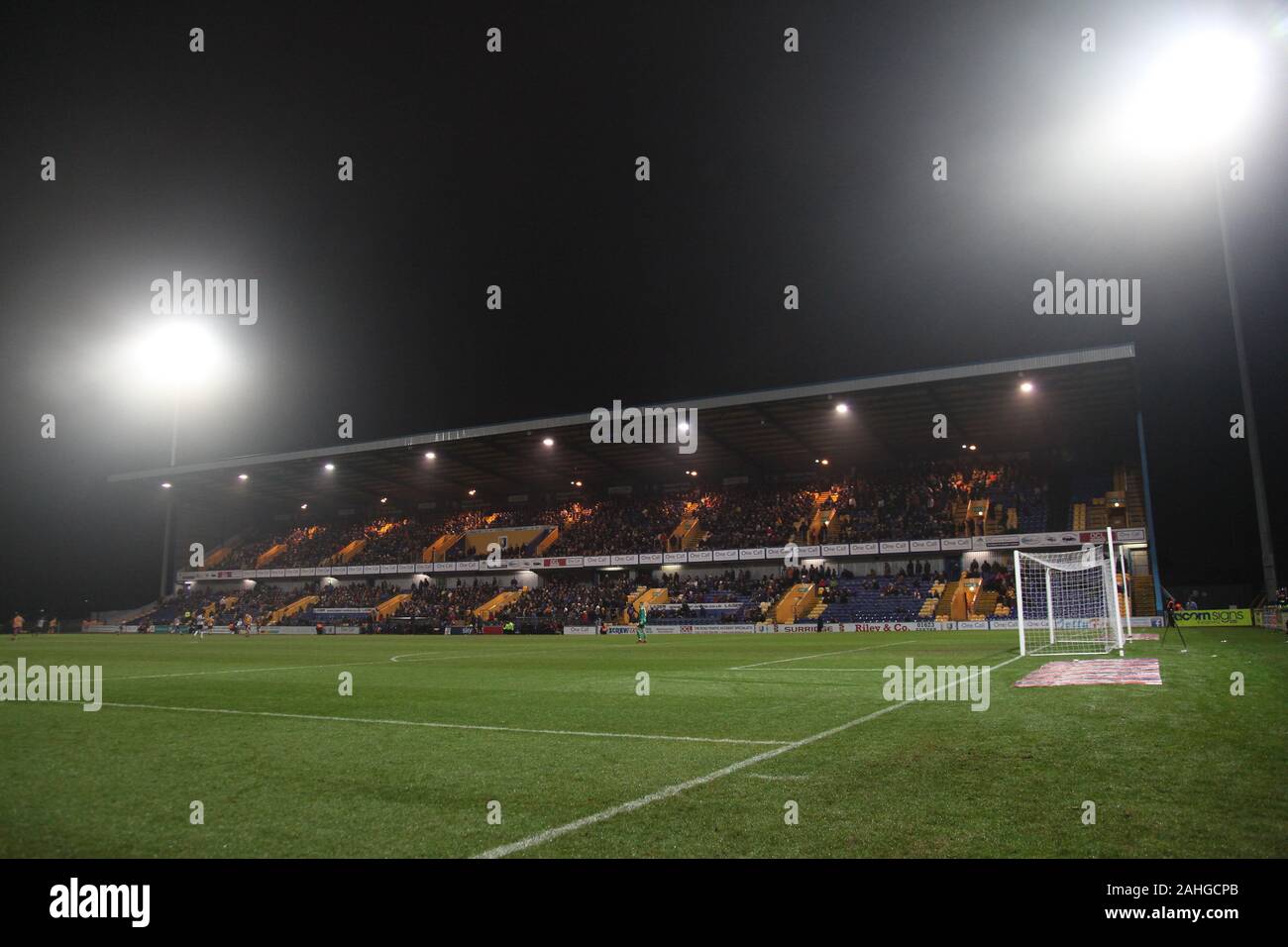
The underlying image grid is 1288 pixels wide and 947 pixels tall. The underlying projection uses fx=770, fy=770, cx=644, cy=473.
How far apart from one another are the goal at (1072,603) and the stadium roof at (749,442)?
27.6 ft

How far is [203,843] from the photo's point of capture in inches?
153

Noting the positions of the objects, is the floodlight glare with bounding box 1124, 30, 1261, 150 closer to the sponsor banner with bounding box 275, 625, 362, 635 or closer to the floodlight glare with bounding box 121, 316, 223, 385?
the floodlight glare with bounding box 121, 316, 223, 385

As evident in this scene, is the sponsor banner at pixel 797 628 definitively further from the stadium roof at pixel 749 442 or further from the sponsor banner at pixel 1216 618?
the sponsor banner at pixel 1216 618

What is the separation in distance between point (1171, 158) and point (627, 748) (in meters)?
25.0

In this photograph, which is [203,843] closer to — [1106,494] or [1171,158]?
[1171,158]

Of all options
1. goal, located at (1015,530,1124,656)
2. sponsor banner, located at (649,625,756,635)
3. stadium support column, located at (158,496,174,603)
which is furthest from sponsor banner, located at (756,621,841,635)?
stadium support column, located at (158,496,174,603)

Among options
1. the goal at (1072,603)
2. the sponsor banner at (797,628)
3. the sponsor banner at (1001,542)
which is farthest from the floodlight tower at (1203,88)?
the sponsor banner at (797,628)

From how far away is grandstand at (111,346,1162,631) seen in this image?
38562mm

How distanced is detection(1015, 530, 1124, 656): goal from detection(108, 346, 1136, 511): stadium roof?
842cm

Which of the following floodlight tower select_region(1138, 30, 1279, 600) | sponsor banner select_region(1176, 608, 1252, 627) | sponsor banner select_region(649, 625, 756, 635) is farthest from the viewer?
sponsor banner select_region(649, 625, 756, 635)

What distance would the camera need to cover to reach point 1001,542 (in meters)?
38.9

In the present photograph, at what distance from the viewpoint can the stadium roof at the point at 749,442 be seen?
1458 inches

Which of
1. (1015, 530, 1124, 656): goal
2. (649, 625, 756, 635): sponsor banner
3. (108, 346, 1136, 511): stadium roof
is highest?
(108, 346, 1136, 511): stadium roof

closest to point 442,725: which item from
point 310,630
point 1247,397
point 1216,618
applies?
point 1247,397
